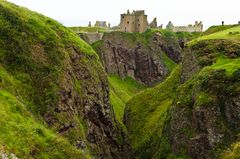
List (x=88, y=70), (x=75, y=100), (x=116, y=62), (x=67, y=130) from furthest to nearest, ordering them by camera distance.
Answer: (x=116, y=62), (x=88, y=70), (x=75, y=100), (x=67, y=130)

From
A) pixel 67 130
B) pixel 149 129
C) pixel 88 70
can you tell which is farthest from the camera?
pixel 149 129

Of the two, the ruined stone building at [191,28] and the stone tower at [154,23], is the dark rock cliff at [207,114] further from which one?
the ruined stone building at [191,28]

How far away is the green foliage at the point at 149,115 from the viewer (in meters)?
76.6

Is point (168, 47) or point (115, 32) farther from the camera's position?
point (168, 47)

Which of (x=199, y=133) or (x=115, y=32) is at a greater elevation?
(x=115, y=32)

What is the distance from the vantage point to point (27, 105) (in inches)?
2000

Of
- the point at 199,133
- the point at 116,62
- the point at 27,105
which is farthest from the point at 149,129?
the point at 116,62

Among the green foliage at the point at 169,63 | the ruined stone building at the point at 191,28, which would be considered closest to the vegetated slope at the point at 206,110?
the green foliage at the point at 169,63

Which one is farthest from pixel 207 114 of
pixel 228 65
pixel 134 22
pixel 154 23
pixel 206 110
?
pixel 154 23

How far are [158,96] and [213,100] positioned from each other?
3842 centimetres

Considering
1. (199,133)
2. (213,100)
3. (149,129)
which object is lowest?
(149,129)

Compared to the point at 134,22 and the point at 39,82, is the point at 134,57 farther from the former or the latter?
the point at 39,82

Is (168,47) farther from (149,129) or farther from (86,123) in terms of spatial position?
(86,123)

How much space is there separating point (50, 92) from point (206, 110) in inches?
803
